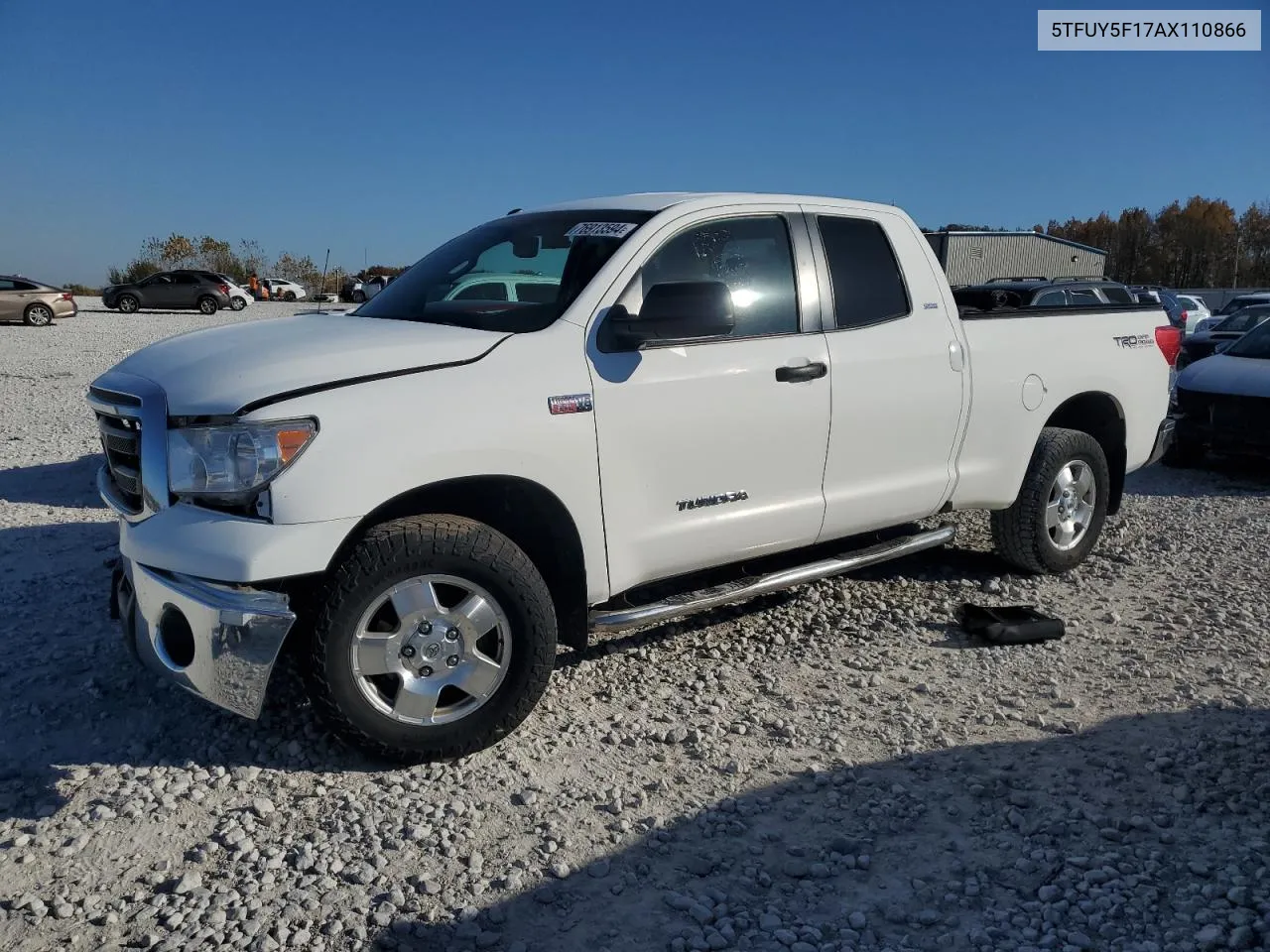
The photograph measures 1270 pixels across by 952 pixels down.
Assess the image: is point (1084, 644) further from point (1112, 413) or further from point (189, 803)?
point (189, 803)

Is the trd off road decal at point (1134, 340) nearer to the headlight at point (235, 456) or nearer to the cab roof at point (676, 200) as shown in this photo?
the cab roof at point (676, 200)

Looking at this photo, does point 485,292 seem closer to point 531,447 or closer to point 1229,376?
point 531,447

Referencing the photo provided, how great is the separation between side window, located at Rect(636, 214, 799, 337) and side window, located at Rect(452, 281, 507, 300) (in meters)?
0.67

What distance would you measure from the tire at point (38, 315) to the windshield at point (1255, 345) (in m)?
26.6

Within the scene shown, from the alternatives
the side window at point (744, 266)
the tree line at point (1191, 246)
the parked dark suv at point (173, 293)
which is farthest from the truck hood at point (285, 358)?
the tree line at point (1191, 246)

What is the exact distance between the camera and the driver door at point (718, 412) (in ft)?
12.6

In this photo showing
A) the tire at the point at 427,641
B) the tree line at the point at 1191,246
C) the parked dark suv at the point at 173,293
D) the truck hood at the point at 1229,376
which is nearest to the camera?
the tire at the point at 427,641

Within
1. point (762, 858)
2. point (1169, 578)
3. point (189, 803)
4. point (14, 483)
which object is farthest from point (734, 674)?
point (14, 483)

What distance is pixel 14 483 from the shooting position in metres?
7.63

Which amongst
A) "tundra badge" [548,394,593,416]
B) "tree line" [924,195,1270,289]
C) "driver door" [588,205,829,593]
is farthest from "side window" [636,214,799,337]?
"tree line" [924,195,1270,289]

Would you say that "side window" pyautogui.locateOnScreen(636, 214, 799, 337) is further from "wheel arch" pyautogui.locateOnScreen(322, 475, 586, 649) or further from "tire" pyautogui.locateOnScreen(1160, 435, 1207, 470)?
"tire" pyautogui.locateOnScreen(1160, 435, 1207, 470)

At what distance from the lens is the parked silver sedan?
2605 centimetres

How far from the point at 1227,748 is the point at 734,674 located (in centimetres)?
Answer: 188

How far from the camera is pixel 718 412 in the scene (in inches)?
159
